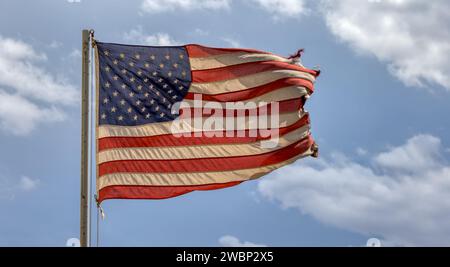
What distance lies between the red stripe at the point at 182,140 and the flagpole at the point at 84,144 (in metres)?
0.87

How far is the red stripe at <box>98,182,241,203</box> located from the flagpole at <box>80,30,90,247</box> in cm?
83

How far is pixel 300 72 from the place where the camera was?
76.7 feet

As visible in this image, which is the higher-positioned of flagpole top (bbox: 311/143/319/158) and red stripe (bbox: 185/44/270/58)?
red stripe (bbox: 185/44/270/58)

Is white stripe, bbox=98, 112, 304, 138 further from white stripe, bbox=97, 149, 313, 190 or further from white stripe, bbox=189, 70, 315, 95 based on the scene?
white stripe, bbox=97, 149, 313, 190

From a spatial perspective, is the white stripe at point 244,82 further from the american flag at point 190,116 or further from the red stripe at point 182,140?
the red stripe at point 182,140

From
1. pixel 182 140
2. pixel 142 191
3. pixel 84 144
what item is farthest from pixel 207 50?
pixel 84 144

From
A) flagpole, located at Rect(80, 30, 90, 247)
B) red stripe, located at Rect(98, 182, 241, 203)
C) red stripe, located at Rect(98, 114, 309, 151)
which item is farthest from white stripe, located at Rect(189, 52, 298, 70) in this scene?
red stripe, located at Rect(98, 182, 241, 203)

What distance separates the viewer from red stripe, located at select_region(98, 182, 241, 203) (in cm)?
2194

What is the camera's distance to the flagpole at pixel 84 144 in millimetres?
20688

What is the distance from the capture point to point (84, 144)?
21219 mm

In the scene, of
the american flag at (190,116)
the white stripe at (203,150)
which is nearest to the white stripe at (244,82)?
the american flag at (190,116)

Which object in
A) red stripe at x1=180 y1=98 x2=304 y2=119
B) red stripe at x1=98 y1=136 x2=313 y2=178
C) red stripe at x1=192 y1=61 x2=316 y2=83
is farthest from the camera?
red stripe at x1=192 y1=61 x2=316 y2=83
